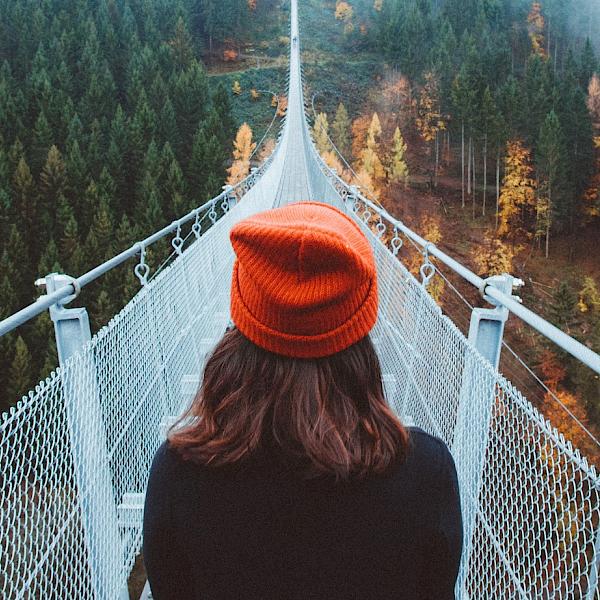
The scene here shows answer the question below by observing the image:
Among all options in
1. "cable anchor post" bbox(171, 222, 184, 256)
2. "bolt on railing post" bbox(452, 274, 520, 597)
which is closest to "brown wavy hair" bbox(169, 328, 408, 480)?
"bolt on railing post" bbox(452, 274, 520, 597)

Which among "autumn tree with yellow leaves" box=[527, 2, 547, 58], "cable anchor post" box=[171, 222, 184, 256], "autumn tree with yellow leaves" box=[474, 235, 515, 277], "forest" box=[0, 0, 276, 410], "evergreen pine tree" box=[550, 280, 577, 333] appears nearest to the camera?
"cable anchor post" box=[171, 222, 184, 256]

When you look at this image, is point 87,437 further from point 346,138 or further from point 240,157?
point 346,138

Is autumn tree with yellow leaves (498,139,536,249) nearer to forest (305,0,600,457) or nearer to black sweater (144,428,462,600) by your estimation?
forest (305,0,600,457)

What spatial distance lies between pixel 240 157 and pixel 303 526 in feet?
107

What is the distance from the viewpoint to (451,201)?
35.1 meters

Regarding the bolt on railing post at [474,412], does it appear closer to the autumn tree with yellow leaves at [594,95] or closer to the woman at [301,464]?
the woman at [301,464]

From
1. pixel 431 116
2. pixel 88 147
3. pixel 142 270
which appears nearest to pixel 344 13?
pixel 431 116

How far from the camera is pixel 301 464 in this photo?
632mm

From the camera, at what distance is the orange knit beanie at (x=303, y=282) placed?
597 millimetres

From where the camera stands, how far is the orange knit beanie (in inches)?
23.5

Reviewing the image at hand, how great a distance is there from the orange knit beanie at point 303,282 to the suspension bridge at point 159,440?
31 centimetres

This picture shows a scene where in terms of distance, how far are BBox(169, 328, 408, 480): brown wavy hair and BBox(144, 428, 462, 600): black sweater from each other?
2cm

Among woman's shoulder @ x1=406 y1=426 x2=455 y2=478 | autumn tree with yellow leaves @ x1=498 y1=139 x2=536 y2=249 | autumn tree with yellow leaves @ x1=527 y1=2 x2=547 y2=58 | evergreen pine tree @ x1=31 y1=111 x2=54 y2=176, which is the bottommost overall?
autumn tree with yellow leaves @ x1=498 y1=139 x2=536 y2=249

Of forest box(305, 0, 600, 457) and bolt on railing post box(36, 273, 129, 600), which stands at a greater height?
bolt on railing post box(36, 273, 129, 600)
